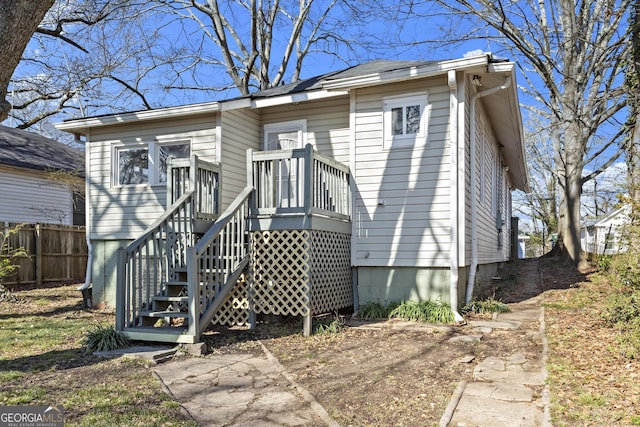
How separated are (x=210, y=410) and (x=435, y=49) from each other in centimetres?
1141

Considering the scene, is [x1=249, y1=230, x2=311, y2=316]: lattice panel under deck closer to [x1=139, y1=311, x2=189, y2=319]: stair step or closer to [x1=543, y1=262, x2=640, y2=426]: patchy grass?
[x1=139, y1=311, x2=189, y2=319]: stair step

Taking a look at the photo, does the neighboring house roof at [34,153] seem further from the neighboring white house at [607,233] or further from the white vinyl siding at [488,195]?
the neighboring white house at [607,233]

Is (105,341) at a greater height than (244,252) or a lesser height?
lesser

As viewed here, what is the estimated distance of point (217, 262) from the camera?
6664 mm

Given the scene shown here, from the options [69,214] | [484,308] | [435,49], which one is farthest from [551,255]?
[69,214]

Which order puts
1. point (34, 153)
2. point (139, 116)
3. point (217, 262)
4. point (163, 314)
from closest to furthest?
point (163, 314) < point (217, 262) < point (139, 116) < point (34, 153)

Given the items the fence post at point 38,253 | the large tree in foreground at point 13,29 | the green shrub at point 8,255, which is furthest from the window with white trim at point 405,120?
the fence post at point 38,253

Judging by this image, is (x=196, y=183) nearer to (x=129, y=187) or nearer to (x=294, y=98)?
(x=294, y=98)

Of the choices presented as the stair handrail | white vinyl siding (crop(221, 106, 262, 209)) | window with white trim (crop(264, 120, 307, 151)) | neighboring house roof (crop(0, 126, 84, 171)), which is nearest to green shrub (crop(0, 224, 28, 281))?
white vinyl siding (crop(221, 106, 262, 209))

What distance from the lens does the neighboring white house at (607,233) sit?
6.78m

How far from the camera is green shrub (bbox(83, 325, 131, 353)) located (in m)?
6.11

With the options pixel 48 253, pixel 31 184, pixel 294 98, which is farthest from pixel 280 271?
pixel 31 184

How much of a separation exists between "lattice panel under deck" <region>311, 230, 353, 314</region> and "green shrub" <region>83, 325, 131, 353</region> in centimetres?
255

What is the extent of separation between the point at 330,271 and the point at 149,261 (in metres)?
2.67
